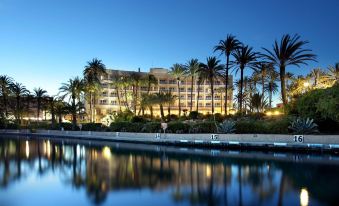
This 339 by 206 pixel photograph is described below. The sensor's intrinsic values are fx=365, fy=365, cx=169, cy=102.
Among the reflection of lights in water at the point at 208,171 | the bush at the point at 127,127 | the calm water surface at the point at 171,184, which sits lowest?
the reflection of lights in water at the point at 208,171

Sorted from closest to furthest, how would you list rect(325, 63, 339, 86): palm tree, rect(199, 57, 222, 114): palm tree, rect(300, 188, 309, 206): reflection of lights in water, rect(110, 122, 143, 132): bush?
rect(300, 188, 309, 206): reflection of lights in water
rect(110, 122, 143, 132): bush
rect(325, 63, 339, 86): palm tree
rect(199, 57, 222, 114): palm tree

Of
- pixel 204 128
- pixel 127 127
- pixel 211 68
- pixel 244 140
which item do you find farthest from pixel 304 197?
pixel 211 68

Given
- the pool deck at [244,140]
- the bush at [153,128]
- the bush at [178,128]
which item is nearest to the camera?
the pool deck at [244,140]

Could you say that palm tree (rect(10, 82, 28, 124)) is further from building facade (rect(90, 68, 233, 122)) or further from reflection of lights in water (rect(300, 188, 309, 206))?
reflection of lights in water (rect(300, 188, 309, 206))

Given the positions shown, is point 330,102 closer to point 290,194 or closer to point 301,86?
point 290,194

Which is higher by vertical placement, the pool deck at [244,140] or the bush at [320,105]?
the bush at [320,105]

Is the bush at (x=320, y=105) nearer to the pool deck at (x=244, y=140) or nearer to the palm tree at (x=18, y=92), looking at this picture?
the pool deck at (x=244, y=140)

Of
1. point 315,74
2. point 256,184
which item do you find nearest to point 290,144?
point 256,184

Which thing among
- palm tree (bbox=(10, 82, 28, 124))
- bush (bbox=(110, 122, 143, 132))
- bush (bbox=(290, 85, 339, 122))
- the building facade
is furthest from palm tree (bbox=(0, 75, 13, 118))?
bush (bbox=(290, 85, 339, 122))

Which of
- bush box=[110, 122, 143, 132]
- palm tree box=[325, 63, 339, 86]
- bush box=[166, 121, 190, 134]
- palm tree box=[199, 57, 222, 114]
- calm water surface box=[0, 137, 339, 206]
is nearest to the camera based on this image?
calm water surface box=[0, 137, 339, 206]

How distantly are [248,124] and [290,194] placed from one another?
27.3m

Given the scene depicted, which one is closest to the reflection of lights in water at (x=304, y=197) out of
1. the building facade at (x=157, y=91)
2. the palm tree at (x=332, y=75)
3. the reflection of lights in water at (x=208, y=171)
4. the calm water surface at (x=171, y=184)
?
the calm water surface at (x=171, y=184)

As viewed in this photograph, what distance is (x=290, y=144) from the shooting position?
30797 mm

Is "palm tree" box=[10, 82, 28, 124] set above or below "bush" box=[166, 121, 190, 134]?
above
